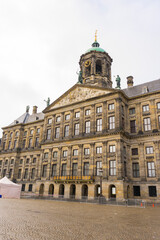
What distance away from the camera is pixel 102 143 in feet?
124

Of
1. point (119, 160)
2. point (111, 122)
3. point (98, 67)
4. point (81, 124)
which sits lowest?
point (119, 160)

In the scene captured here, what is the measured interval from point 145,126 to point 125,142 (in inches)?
204

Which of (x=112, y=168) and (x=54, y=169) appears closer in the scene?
(x=112, y=168)

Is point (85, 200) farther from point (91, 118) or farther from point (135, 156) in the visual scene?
point (91, 118)

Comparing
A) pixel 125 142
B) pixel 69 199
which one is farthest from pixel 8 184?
pixel 125 142

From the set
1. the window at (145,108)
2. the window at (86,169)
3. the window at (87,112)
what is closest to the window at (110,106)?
the window at (87,112)

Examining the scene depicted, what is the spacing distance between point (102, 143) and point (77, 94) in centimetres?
1423

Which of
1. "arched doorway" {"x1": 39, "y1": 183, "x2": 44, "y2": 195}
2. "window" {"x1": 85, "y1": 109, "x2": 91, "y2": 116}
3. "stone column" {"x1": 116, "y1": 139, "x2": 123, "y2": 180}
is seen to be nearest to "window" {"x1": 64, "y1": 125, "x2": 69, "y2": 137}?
"window" {"x1": 85, "y1": 109, "x2": 91, "y2": 116}

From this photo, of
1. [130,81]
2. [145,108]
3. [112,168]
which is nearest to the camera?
[112,168]

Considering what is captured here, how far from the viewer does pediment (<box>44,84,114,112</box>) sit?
42.7 meters

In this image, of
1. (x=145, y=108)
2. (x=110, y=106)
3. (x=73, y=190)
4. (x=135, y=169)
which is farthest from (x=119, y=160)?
(x=73, y=190)

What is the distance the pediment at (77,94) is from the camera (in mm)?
42672

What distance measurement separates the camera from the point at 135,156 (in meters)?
37.7

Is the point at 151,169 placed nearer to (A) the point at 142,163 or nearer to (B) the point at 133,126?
(A) the point at 142,163
